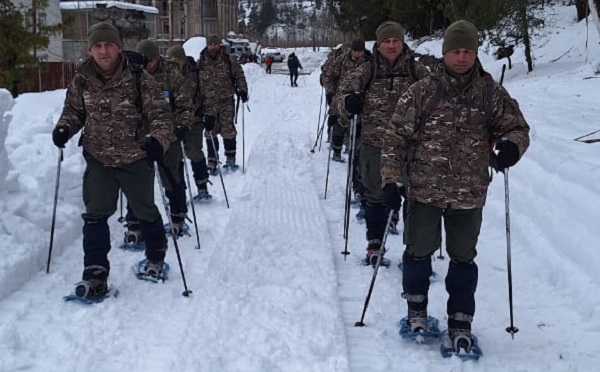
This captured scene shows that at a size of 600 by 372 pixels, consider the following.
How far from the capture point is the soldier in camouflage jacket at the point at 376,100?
210 inches

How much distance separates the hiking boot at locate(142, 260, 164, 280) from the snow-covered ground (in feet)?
A: 0.34

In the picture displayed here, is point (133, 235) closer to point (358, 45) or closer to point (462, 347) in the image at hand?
point (462, 347)

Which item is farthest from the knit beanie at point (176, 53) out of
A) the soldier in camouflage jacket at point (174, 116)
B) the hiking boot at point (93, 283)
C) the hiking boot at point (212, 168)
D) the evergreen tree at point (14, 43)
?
the evergreen tree at point (14, 43)

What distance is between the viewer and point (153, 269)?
5047mm

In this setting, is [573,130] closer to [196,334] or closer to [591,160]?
[591,160]

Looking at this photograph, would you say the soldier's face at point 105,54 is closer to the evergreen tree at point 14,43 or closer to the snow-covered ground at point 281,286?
the snow-covered ground at point 281,286

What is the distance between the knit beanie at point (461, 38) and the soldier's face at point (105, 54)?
7.65ft

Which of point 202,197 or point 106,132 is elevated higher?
point 106,132

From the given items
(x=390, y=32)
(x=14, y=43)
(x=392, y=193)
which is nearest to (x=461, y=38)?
(x=392, y=193)

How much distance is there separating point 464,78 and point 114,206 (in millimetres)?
2709

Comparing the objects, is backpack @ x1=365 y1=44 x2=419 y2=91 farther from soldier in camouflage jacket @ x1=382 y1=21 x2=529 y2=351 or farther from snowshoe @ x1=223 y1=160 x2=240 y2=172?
snowshoe @ x1=223 y1=160 x2=240 y2=172

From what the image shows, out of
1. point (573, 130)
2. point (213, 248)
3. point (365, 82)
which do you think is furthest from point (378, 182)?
point (573, 130)

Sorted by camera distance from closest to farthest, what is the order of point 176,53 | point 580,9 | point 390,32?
1. point 390,32
2. point 176,53
3. point 580,9

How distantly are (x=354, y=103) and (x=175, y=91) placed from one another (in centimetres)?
173
